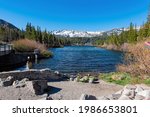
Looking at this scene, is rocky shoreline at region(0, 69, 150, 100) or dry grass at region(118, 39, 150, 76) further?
dry grass at region(118, 39, 150, 76)

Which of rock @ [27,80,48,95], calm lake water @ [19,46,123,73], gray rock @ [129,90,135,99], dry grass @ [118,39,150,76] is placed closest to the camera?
gray rock @ [129,90,135,99]

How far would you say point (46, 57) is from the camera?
2505 inches

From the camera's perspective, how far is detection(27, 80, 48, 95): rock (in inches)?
650

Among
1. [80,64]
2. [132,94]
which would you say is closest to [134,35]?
[80,64]

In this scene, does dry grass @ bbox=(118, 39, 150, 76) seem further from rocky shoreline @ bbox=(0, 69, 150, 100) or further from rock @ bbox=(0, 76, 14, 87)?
rock @ bbox=(0, 76, 14, 87)

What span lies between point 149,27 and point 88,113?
83.7 metres

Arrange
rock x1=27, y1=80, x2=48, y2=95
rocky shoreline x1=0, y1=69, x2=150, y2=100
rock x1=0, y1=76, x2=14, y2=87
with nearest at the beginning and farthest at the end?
rocky shoreline x1=0, y1=69, x2=150, y2=100 < rock x1=27, y1=80, x2=48, y2=95 < rock x1=0, y1=76, x2=14, y2=87

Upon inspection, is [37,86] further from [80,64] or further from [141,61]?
[80,64]

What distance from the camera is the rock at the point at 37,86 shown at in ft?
54.2

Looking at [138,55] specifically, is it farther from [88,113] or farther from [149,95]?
[88,113]

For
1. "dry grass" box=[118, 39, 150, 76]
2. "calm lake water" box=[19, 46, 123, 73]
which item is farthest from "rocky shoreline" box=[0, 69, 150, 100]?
"calm lake water" box=[19, 46, 123, 73]

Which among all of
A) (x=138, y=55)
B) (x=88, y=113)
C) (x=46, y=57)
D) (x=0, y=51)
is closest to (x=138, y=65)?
(x=138, y=55)

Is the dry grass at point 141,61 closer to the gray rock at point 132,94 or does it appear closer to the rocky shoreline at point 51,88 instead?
the rocky shoreline at point 51,88

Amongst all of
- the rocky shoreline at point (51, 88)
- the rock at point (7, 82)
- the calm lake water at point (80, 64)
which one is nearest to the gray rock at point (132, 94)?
the rocky shoreline at point (51, 88)
